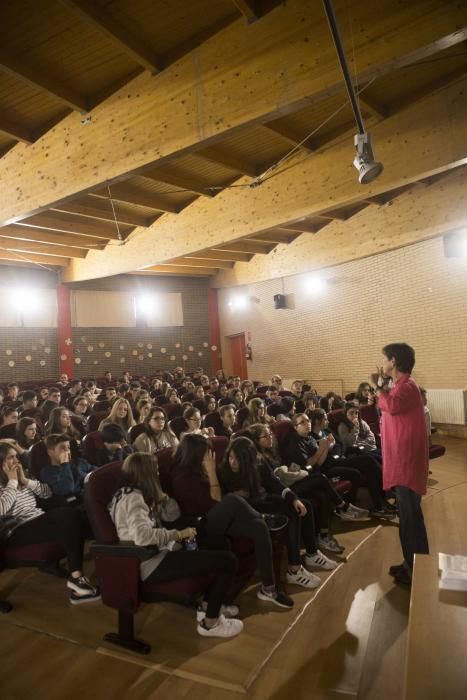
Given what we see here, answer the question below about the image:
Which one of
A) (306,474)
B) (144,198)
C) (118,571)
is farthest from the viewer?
(144,198)

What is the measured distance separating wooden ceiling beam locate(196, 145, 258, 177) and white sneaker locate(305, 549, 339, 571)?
5508mm

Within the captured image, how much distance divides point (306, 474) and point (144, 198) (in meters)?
6.12

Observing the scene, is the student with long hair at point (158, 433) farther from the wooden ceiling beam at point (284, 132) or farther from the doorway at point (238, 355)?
the doorway at point (238, 355)

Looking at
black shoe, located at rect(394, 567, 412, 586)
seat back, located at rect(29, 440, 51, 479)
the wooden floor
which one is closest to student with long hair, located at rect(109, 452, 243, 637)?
the wooden floor

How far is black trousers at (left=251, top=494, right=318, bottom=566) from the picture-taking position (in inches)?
150

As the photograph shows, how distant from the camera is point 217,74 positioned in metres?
4.64

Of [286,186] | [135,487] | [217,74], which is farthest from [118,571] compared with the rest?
[286,186]

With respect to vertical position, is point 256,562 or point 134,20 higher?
point 134,20

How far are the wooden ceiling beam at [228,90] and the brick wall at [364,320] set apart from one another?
19.8 ft

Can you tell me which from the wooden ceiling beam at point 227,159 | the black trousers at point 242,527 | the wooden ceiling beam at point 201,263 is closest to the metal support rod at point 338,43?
the black trousers at point 242,527

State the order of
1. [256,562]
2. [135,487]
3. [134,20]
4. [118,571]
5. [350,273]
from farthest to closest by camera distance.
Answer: [350,273], [134,20], [256,562], [135,487], [118,571]

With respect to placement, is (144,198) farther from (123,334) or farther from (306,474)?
(123,334)

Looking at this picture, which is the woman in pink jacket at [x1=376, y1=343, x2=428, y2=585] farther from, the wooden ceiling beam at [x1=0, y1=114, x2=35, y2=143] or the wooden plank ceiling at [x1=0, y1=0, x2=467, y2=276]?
the wooden ceiling beam at [x1=0, y1=114, x2=35, y2=143]

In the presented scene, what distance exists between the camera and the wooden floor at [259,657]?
8.29 feet
